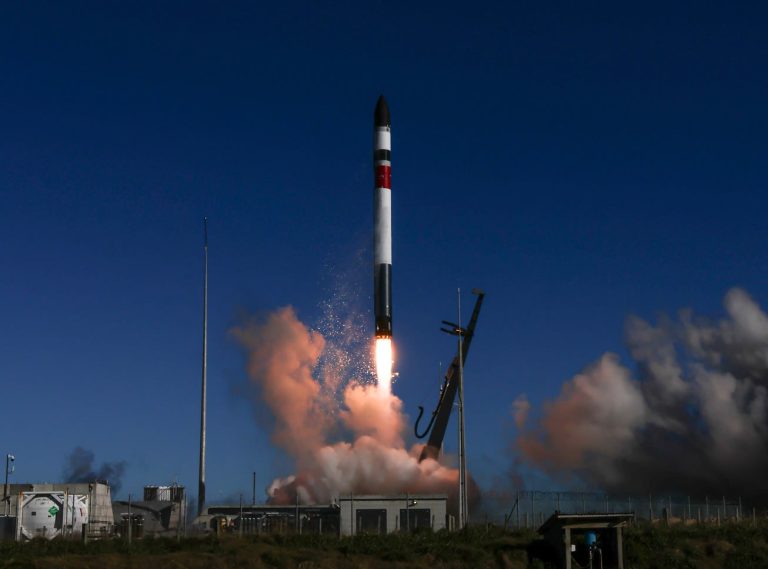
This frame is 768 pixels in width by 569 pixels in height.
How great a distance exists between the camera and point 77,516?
6881 centimetres

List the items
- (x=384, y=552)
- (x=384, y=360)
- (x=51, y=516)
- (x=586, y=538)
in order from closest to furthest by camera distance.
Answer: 1. (x=384, y=552)
2. (x=586, y=538)
3. (x=51, y=516)
4. (x=384, y=360)

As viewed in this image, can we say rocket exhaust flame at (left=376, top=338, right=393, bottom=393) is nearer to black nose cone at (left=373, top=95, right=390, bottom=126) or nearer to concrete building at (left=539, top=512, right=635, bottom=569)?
black nose cone at (left=373, top=95, right=390, bottom=126)

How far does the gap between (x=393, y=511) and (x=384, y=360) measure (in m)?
11.4

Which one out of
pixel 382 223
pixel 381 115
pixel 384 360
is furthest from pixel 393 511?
pixel 381 115

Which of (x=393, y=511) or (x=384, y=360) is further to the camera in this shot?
(x=384, y=360)

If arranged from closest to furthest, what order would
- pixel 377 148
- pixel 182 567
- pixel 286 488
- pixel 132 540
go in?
1. pixel 182 567
2. pixel 132 540
3. pixel 377 148
4. pixel 286 488

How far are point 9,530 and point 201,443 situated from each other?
47.8 feet

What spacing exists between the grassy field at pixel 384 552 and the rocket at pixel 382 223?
23.1 metres

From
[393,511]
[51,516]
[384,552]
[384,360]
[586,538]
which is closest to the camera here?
[384,552]

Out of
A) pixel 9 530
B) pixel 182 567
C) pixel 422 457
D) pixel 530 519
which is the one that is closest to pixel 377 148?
pixel 422 457

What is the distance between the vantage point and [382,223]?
81625 mm

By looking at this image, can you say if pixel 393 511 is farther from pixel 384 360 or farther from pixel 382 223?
pixel 382 223

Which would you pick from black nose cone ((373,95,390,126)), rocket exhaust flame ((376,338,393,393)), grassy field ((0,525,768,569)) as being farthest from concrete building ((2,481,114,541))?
black nose cone ((373,95,390,126))

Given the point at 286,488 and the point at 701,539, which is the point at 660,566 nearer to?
the point at 701,539
